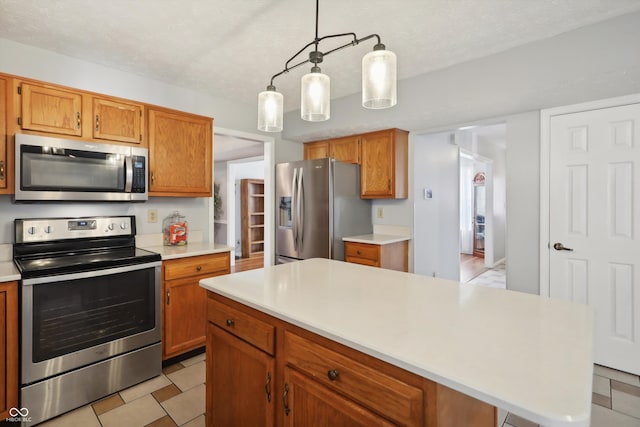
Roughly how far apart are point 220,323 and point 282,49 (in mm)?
1996

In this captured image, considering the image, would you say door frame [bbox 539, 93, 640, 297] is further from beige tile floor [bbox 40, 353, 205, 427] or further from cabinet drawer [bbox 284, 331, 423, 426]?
beige tile floor [bbox 40, 353, 205, 427]

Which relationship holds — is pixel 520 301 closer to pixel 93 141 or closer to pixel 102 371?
pixel 102 371

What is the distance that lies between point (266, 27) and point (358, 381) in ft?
7.04

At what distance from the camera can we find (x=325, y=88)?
4.73 ft

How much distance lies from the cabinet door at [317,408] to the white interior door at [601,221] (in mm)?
2611

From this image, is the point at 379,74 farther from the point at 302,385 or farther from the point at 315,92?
the point at 302,385

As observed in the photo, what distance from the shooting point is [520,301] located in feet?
4.13

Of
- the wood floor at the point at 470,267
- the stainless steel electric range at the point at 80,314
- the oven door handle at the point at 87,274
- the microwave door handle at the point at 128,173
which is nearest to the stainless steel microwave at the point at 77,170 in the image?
the microwave door handle at the point at 128,173

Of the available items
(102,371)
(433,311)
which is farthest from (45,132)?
(433,311)

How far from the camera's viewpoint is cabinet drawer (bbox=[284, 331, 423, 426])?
2.81ft

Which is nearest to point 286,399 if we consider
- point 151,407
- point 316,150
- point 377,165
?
point 151,407

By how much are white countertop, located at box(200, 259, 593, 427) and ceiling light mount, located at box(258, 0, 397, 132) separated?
2.61ft

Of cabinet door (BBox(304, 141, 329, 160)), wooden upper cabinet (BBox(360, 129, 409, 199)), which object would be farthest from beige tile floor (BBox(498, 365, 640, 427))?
cabinet door (BBox(304, 141, 329, 160))

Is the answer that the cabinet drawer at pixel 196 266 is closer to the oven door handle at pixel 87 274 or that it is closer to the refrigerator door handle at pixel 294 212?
the oven door handle at pixel 87 274
